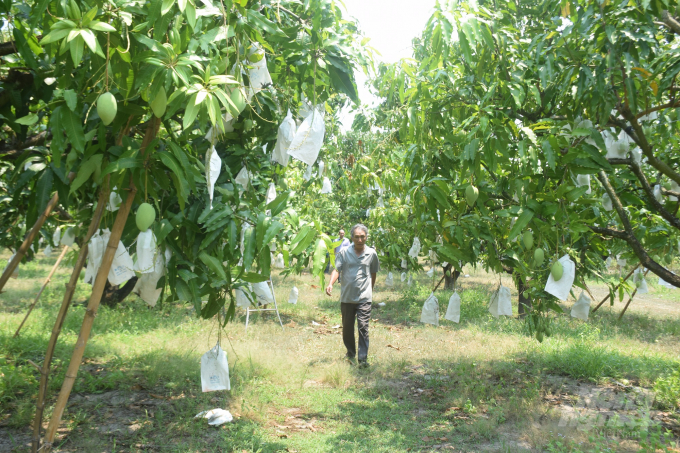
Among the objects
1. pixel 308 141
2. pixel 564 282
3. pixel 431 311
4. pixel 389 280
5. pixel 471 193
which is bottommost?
pixel 389 280

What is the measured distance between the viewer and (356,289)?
15.5 ft

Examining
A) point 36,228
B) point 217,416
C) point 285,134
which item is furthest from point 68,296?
point 217,416

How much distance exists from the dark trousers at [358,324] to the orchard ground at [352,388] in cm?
15

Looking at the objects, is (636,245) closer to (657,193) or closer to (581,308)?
(657,193)

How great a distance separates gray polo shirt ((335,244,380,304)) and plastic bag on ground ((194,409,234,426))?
1680 mm

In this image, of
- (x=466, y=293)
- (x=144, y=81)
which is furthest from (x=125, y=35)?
(x=466, y=293)

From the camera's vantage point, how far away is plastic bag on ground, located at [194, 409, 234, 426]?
3215 mm

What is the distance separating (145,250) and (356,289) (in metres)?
3.18

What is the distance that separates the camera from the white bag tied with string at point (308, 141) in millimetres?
1872

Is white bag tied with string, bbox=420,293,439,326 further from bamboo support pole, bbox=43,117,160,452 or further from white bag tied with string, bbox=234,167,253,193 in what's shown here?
bamboo support pole, bbox=43,117,160,452

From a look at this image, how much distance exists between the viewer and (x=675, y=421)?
11.1ft

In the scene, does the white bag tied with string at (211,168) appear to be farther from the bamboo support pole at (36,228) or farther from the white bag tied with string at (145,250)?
the bamboo support pole at (36,228)

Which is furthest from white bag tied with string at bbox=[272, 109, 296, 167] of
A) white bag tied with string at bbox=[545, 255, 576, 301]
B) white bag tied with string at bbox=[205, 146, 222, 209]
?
white bag tied with string at bbox=[545, 255, 576, 301]

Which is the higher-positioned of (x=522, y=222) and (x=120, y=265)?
(x=522, y=222)
